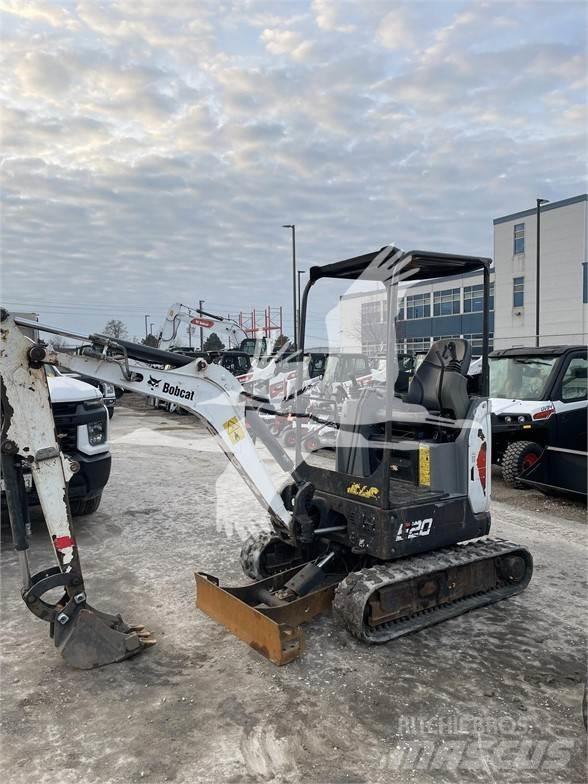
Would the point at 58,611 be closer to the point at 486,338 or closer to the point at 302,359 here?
the point at 302,359

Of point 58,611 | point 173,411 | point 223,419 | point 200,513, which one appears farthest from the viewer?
point 173,411

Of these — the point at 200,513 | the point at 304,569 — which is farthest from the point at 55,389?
the point at 304,569

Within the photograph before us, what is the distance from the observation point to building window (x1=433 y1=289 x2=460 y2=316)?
149 feet

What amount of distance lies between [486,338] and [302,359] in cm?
161

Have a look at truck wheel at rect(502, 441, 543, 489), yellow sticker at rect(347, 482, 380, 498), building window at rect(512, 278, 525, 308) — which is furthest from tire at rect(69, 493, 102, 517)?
building window at rect(512, 278, 525, 308)

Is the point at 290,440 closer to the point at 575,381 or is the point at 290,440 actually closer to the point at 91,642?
the point at 91,642

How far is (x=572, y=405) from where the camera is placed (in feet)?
31.8

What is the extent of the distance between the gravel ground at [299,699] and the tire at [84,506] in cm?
128

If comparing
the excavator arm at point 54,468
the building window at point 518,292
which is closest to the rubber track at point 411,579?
the excavator arm at point 54,468

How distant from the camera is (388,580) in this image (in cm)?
414

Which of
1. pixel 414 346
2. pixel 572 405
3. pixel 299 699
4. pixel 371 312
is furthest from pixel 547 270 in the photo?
pixel 299 699

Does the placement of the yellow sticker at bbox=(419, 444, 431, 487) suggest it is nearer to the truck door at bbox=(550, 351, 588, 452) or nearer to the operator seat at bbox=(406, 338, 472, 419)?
the operator seat at bbox=(406, 338, 472, 419)

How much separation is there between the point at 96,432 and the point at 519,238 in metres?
40.3

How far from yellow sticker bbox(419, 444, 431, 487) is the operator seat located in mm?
407
